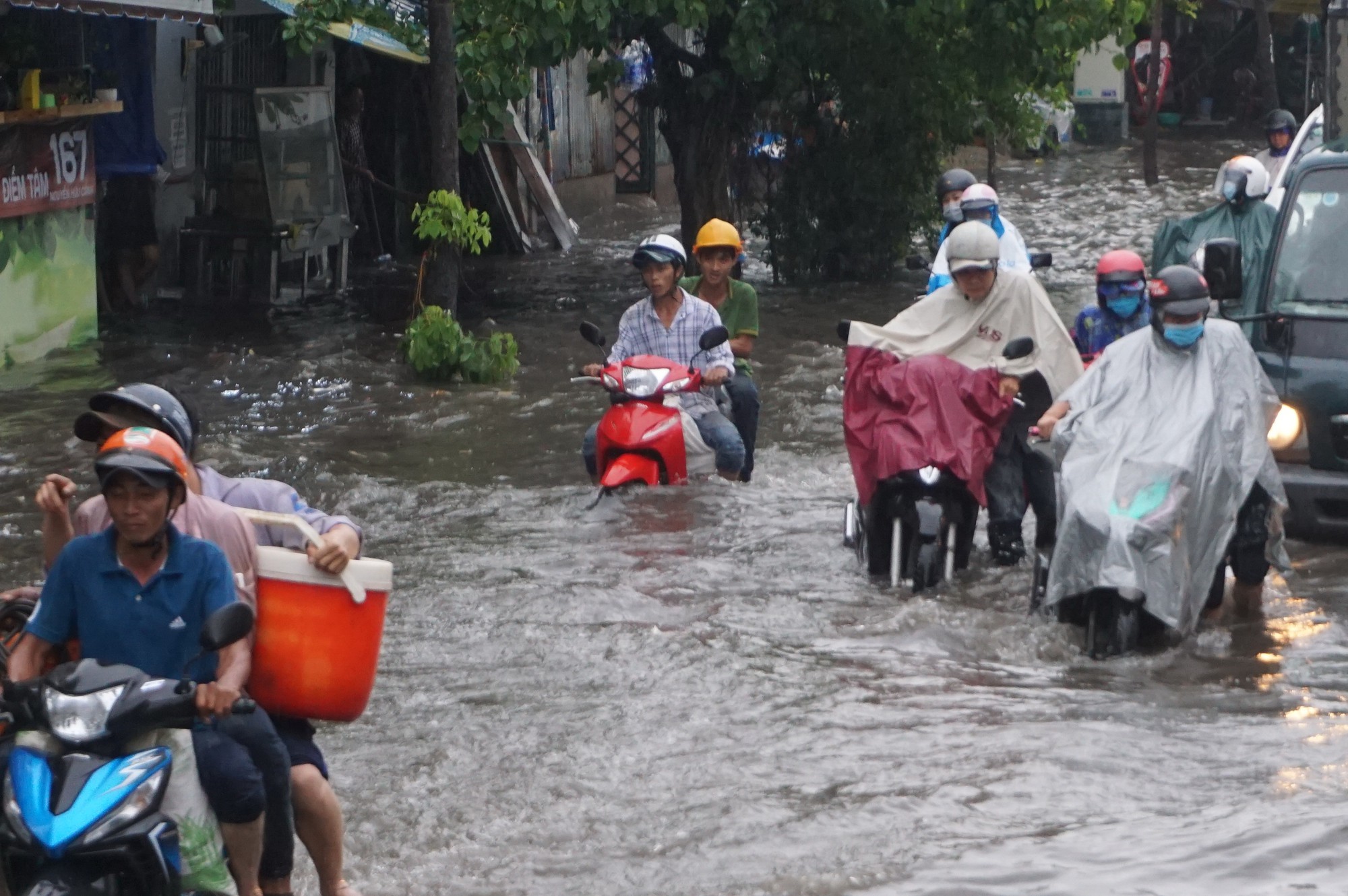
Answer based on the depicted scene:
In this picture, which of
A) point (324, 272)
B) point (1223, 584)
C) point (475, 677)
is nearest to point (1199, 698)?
point (1223, 584)

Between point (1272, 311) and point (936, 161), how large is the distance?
10960 mm

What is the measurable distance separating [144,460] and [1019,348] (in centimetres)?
445

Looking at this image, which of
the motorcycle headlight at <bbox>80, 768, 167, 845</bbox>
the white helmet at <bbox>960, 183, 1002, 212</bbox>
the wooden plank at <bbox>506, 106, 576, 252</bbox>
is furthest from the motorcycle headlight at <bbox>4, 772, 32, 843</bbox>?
the wooden plank at <bbox>506, 106, 576, 252</bbox>

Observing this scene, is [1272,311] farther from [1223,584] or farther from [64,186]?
[64,186]

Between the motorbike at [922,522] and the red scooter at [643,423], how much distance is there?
1293 mm

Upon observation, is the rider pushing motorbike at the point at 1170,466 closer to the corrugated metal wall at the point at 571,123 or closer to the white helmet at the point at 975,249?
the white helmet at the point at 975,249

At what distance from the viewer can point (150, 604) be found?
4246mm

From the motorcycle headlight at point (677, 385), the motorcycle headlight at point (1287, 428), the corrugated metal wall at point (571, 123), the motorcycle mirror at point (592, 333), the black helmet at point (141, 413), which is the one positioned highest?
the corrugated metal wall at point (571, 123)

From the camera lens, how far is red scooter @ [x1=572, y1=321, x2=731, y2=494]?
936 cm

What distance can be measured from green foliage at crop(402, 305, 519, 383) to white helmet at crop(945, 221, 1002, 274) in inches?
247

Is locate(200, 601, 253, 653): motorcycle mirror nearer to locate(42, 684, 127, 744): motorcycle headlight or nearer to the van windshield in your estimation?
locate(42, 684, 127, 744): motorcycle headlight

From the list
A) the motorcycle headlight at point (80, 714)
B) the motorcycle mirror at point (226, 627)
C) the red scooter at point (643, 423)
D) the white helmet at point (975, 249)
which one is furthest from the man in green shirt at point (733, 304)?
the motorcycle headlight at point (80, 714)

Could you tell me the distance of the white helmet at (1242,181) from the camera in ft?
A: 36.7

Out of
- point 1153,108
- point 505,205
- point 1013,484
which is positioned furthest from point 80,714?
point 1153,108
